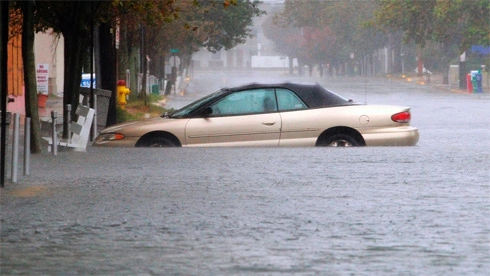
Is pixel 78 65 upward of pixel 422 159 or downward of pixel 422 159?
upward

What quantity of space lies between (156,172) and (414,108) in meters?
26.7

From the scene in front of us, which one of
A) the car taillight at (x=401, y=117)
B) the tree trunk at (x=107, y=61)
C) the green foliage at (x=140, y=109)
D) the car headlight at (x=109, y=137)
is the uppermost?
the tree trunk at (x=107, y=61)

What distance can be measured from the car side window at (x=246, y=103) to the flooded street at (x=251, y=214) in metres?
1.21

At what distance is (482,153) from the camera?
62.4 feet

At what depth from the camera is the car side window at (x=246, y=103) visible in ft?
64.9

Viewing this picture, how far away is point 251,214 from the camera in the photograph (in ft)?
37.1

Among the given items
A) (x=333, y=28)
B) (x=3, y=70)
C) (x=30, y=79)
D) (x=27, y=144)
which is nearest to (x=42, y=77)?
(x=30, y=79)

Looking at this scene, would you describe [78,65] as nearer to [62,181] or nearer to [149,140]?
[149,140]

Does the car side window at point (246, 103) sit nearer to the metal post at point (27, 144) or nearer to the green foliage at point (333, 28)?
the metal post at point (27, 144)

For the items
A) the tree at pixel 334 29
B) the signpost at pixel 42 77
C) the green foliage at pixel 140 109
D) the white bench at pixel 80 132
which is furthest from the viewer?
the tree at pixel 334 29

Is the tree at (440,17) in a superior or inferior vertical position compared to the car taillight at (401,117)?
superior

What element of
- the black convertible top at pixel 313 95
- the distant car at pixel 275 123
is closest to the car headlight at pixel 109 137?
the distant car at pixel 275 123

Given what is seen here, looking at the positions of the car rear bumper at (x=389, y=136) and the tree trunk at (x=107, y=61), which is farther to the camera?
the tree trunk at (x=107, y=61)

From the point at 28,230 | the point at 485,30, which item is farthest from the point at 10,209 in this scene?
the point at 485,30
